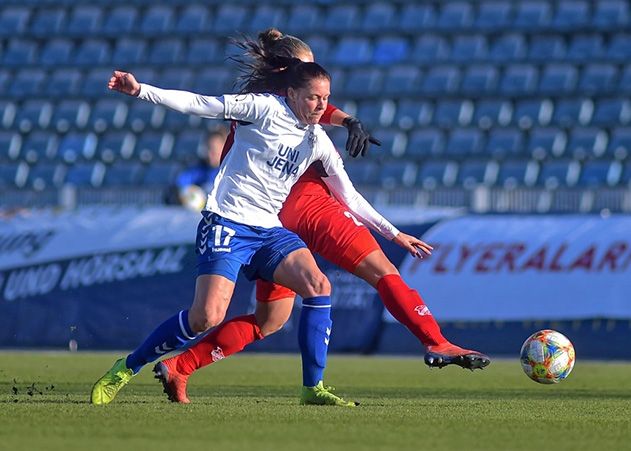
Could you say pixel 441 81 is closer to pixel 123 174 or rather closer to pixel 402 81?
pixel 402 81

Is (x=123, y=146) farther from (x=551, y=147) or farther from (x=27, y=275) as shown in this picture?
(x=27, y=275)

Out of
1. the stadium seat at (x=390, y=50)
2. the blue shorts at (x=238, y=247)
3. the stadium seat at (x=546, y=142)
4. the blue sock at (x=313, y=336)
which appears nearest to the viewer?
the blue shorts at (x=238, y=247)

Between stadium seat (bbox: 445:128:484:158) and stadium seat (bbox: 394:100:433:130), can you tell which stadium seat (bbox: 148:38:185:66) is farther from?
stadium seat (bbox: 445:128:484:158)

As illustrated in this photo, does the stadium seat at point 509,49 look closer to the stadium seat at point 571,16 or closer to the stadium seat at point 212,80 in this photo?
the stadium seat at point 571,16

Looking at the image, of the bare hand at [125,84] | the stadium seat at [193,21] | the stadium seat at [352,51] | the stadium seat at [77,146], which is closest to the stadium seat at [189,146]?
the stadium seat at [77,146]

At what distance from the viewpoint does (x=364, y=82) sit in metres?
22.2

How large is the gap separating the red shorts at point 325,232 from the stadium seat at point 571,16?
1446 cm

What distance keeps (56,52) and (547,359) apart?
1816cm

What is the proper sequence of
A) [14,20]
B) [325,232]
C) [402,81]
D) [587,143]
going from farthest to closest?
[14,20]
[402,81]
[587,143]
[325,232]

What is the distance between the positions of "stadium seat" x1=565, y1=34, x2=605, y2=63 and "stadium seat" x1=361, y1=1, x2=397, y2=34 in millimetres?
2976

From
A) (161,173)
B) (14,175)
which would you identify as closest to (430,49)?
(161,173)

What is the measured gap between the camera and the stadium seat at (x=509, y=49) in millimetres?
21459

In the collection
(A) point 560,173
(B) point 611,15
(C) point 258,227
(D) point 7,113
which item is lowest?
(C) point 258,227

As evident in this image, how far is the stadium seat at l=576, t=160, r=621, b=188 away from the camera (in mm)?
18969
